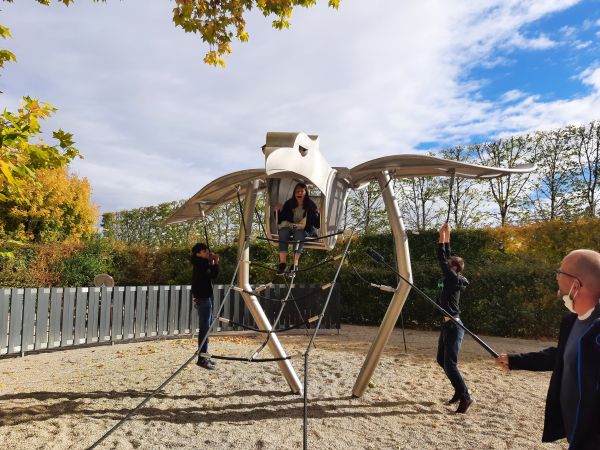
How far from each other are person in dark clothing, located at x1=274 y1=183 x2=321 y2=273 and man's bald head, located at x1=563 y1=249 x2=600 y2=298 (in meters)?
3.32

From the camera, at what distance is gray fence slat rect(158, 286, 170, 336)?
1054 centimetres

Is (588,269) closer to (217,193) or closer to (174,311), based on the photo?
(217,193)

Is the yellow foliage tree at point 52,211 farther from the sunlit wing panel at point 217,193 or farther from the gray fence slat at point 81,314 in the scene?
the sunlit wing panel at point 217,193

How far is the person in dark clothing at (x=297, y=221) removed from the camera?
5285mm

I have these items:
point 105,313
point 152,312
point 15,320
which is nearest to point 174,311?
point 152,312

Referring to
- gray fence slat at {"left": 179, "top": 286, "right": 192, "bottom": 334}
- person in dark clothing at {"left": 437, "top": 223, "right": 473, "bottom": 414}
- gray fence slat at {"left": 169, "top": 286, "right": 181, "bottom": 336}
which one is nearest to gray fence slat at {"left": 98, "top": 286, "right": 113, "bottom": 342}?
gray fence slat at {"left": 169, "top": 286, "right": 181, "bottom": 336}

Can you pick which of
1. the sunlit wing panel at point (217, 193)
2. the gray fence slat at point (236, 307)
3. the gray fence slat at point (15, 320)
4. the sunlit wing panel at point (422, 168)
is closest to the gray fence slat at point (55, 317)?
the gray fence slat at point (15, 320)

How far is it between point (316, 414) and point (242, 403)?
0.90 meters

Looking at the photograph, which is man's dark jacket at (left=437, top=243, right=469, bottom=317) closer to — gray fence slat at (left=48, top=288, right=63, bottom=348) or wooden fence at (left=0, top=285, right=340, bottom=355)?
wooden fence at (left=0, top=285, right=340, bottom=355)

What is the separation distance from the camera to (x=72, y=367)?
7.30 meters

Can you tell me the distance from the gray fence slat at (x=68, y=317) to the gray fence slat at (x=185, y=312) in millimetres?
2547

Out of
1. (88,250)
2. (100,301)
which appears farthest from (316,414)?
(88,250)

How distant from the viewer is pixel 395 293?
5.54m

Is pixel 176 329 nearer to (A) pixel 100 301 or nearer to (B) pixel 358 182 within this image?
(A) pixel 100 301
